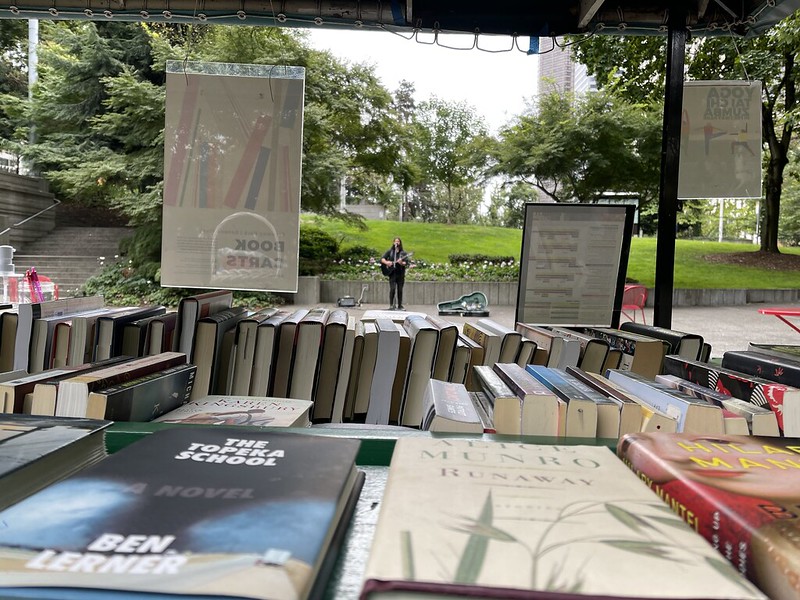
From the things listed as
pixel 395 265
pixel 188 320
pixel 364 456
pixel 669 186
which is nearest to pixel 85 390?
pixel 364 456

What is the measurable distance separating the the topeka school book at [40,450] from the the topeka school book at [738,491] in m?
0.64

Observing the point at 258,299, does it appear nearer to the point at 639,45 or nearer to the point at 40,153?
the point at 40,153

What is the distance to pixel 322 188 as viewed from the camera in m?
11.9

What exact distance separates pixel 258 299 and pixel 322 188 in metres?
2.76

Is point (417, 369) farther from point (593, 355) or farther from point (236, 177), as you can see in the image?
point (236, 177)

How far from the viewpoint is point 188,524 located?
0.43 meters

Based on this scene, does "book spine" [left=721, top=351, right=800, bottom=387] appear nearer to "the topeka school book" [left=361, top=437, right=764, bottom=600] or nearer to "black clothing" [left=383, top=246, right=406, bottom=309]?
"the topeka school book" [left=361, top=437, right=764, bottom=600]

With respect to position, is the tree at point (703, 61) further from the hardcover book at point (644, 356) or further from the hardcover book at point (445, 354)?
the hardcover book at point (445, 354)

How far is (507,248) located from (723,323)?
25.2ft

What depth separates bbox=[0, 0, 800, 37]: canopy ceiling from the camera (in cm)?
221

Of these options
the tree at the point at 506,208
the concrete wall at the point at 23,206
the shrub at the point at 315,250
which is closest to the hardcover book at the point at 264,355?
the shrub at the point at 315,250

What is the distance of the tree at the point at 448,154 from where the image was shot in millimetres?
19156

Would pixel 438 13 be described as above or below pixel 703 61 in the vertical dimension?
below

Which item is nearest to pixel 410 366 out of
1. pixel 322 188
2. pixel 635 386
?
pixel 635 386
